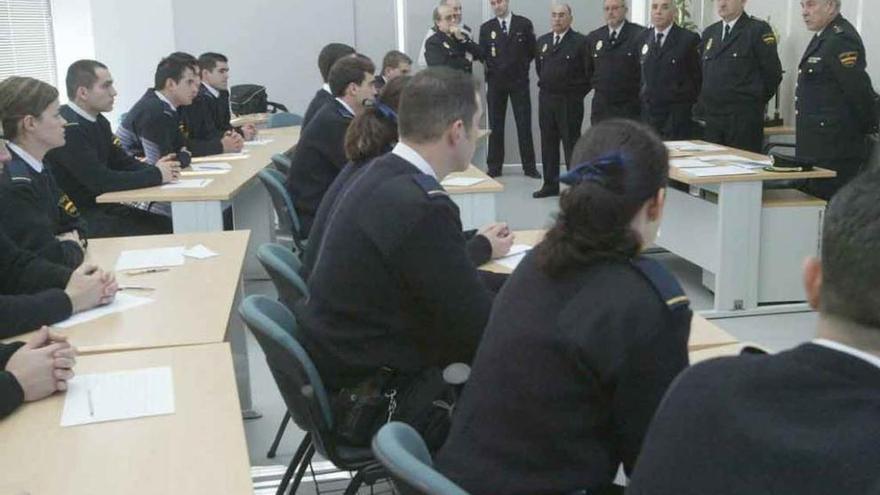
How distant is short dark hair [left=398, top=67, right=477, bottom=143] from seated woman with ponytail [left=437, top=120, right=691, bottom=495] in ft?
2.89

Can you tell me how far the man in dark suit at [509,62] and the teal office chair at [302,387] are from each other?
6.91m

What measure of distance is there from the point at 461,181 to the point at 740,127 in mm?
2870

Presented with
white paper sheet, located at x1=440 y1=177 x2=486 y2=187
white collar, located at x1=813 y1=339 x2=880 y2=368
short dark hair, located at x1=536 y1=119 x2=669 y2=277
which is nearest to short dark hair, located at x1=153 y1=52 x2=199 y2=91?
white paper sheet, located at x1=440 y1=177 x2=486 y2=187

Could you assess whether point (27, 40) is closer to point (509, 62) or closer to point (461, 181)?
point (509, 62)

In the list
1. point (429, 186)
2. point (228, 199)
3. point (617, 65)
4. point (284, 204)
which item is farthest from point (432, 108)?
point (617, 65)

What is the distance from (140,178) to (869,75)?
462cm

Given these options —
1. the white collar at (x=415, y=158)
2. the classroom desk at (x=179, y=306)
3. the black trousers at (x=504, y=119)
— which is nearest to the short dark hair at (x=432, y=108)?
the white collar at (x=415, y=158)

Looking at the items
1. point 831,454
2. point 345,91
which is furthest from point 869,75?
point 831,454

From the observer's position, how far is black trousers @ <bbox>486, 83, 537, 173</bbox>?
8.94 m

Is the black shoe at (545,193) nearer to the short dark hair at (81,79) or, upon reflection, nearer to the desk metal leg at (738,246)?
the desk metal leg at (738,246)

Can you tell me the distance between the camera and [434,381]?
2238mm

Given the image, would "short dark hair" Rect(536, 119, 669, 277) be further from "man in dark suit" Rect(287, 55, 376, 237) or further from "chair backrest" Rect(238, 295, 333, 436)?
"man in dark suit" Rect(287, 55, 376, 237)

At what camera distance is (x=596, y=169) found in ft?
5.05

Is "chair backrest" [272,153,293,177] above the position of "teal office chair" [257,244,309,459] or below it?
above
